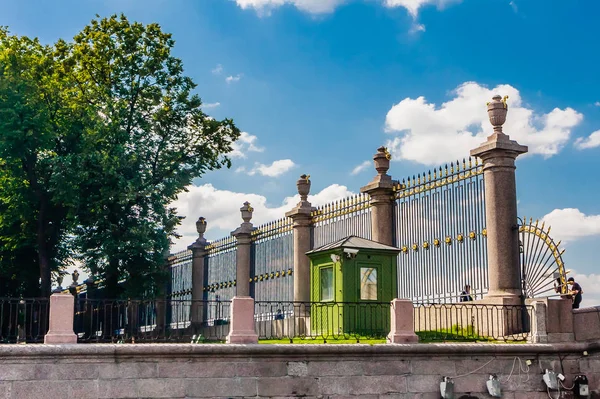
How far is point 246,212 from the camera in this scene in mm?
26359

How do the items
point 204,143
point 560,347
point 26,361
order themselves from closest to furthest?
point 26,361 → point 560,347 → point 204,143

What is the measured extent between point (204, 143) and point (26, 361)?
1660 centimetres

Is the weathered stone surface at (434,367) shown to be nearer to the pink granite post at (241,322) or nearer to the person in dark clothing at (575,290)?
the pink granite post at (241,322)

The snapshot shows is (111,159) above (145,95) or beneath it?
beneath

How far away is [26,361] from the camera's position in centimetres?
1248

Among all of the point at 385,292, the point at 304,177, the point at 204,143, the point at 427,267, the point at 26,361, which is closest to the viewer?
the point at 26,361

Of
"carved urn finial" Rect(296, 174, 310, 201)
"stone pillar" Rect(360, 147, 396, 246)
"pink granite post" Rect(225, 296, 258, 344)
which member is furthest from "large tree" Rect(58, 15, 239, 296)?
"pink granite post" Rect(225, 296, 258, 344)

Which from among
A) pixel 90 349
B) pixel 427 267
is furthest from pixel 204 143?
pixel 90 349

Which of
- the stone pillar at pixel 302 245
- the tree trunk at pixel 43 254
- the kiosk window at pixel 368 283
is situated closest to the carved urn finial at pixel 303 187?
the stone pillar at pixel 302 245

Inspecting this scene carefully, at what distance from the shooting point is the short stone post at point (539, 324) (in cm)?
1497

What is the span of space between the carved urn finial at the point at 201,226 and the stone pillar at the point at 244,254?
11.4 feet

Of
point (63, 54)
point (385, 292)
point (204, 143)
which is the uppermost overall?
point (63, 54)

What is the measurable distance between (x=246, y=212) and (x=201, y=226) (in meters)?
3.91

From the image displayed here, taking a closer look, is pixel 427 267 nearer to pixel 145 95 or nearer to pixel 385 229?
pixel 385 229
